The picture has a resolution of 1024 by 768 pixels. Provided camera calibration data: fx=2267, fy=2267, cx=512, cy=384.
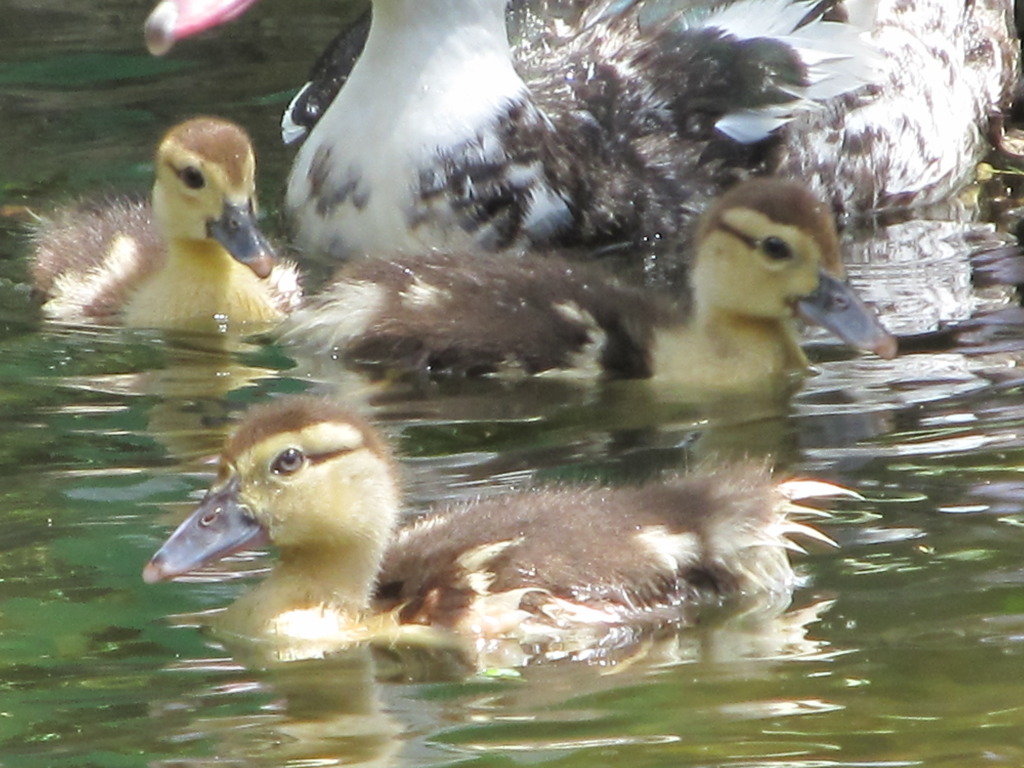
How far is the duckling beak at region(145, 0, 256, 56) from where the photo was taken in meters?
5.54

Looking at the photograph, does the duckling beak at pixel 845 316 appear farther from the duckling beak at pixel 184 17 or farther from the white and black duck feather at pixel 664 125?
→ the duckling beak at pixel 184 17

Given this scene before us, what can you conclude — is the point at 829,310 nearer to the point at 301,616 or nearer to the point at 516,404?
the point at 516,404

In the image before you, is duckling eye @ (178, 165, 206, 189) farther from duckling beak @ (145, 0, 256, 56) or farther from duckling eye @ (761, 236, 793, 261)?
duckling eye @ (761, 236, 793, 261)

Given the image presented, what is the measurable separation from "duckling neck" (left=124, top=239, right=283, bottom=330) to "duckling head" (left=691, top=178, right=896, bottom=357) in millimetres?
1245

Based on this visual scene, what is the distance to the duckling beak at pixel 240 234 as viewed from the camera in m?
5.64

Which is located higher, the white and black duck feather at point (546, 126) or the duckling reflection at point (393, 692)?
the white and black duck feather at point (546, 126)

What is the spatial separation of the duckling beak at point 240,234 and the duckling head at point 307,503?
72.7 inches

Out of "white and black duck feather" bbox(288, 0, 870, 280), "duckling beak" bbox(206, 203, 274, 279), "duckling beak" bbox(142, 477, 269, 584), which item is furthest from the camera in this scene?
"white and black duck feather" bbox(288, 0, 870, 280)

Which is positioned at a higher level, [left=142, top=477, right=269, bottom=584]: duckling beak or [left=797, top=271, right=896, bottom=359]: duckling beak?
[left=797, top=271, right=896, bottom=359]: duckling beak

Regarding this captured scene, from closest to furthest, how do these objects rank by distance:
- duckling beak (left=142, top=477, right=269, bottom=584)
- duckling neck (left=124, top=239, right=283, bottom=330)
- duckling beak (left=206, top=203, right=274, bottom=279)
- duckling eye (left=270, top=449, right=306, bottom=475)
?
duckling beak (left=142, top=477, right=269, bottom=584)
duckling eye (left=270, top=449, right=306, bottom=475)
duckling beak (left=206, top=203, right=274, bottom=279)
duckling neck (left=124, top=239, right=283, bottom=330)

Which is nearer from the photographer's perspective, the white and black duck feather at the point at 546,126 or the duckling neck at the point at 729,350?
the duckling neck at the point at 729,350

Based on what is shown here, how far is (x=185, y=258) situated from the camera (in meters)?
5.88

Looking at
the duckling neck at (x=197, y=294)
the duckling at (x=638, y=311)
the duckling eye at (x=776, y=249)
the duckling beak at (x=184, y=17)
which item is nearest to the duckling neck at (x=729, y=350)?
the duckling at (x=638, y=311)

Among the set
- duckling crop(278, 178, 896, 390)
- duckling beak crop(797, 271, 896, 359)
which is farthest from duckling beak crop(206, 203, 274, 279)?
duckling beak crop(797, 271, 896, 359)
